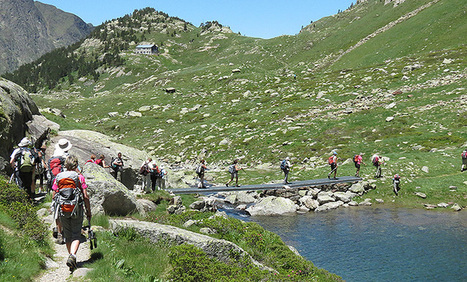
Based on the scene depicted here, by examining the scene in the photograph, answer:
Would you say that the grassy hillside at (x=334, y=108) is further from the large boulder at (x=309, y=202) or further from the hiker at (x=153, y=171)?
the hiker at (x=153, y=171)

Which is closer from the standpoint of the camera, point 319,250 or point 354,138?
point 319,250

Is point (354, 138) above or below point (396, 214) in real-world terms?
above

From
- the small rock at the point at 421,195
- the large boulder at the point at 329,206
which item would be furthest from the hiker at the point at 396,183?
the large boulder at the point at 329,206

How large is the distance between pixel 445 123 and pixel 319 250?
110 ft

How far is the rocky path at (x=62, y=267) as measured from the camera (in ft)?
25.6

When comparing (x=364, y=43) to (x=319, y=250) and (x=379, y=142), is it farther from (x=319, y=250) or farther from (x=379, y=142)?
(x=319, y=250)

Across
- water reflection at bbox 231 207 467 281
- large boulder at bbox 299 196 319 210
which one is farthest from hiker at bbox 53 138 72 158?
large boulder at bbox 299 196 319 210

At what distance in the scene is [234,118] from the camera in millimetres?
69500

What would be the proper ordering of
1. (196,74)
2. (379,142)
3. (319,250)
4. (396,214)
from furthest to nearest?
(196,74) → (379,142) → (396,214) → (319,250)

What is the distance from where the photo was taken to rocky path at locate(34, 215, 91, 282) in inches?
307

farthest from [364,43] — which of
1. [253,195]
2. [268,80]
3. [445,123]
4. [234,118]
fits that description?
[253,195]

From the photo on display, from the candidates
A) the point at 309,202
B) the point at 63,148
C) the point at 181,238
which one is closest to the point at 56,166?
the point at 63,148

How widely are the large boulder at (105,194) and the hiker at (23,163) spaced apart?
2.31 meters

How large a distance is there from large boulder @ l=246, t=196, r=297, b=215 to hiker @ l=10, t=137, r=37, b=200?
19.5 metres
